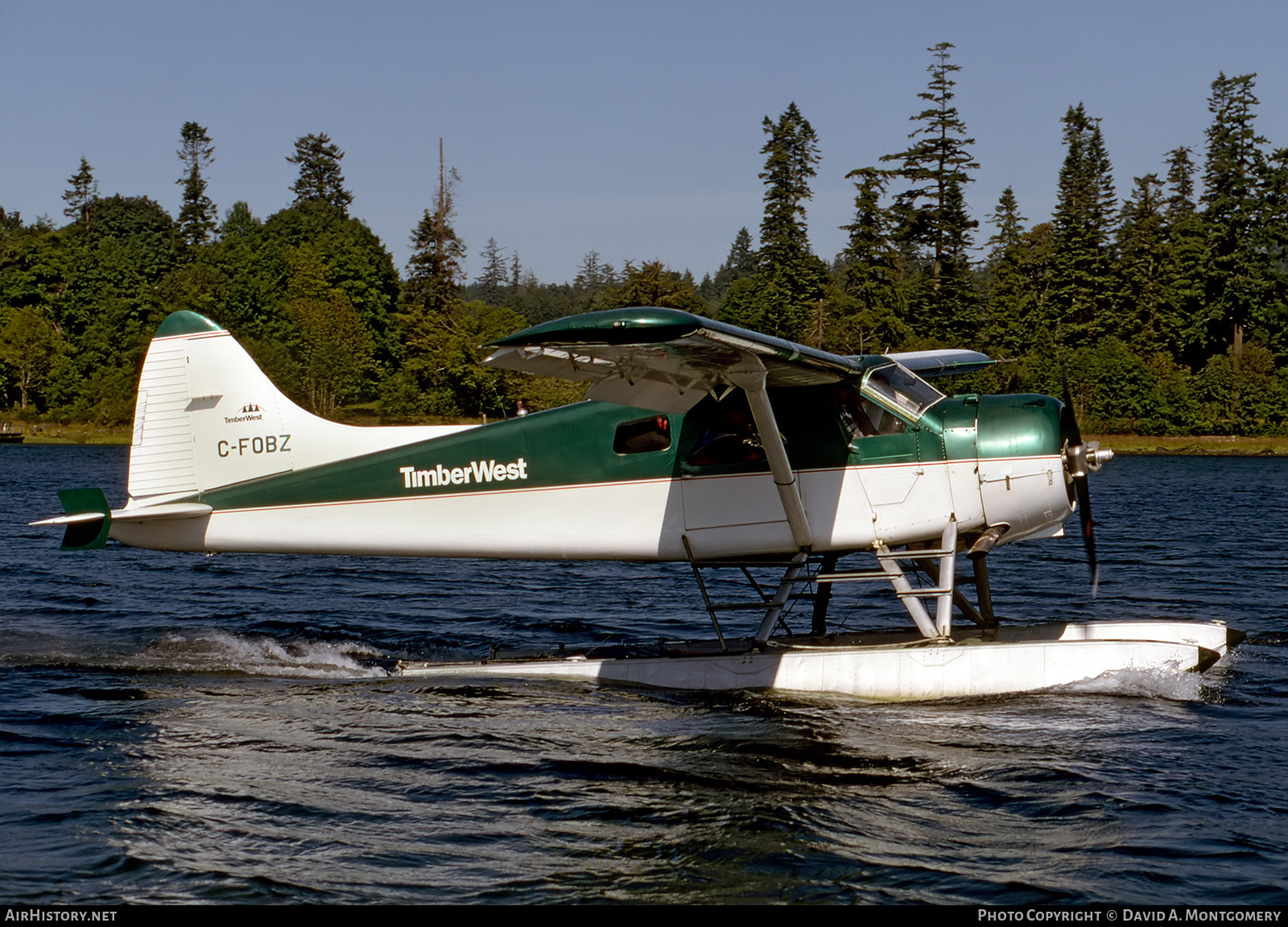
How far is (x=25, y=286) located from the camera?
280 feet

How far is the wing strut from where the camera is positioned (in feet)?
29.0

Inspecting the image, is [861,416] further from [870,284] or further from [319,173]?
[319,173]

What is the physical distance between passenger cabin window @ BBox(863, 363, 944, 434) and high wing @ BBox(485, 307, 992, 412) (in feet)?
0.38

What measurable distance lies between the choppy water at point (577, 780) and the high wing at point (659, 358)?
8.26 feet

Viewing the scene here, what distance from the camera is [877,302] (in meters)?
68.8

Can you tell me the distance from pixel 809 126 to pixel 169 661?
249 ft

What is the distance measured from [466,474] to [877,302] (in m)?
60.6

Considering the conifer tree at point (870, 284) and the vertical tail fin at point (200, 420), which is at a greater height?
the conifer tree at point (870, 284)

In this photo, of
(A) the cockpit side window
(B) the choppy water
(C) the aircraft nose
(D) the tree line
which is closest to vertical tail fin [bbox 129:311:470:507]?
(B) the choppy water

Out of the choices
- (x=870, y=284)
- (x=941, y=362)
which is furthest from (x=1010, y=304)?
(x=941, y=362)

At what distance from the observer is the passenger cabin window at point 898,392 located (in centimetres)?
989

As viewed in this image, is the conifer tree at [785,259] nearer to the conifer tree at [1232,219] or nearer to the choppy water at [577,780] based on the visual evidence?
the conifer tree at [1232,219]

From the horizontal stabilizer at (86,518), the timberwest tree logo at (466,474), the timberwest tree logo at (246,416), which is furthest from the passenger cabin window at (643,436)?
the horizontal stabilizer at (86,518)

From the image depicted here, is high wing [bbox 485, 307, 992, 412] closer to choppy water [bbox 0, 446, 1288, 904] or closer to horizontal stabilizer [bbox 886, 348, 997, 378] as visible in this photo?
horizontal stabilizer [bbox 886, 348, 997, 378]
